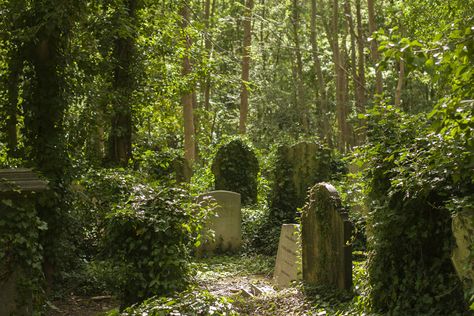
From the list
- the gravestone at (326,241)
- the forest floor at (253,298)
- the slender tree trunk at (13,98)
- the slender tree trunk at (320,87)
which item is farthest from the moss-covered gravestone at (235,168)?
the slender tree trunk at (320,87)

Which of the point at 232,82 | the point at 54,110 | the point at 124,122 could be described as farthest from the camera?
the point at 232,82

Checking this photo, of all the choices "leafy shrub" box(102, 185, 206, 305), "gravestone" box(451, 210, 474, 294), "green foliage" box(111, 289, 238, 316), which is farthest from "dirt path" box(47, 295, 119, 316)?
"gravestone" box(451, 210, 474, 294)

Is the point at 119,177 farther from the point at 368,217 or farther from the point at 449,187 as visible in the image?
the point at 449,187

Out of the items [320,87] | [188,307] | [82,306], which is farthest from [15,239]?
[320,87]

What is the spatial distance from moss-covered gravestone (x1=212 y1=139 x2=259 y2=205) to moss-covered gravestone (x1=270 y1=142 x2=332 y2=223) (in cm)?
225

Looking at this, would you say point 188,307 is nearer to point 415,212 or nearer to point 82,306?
point 415,212

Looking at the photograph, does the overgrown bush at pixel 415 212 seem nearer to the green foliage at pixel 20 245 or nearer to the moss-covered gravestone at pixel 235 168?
the green foliage at pixel 20 245

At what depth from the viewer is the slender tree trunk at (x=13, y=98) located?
1000 centimetres

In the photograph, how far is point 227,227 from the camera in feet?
49.0

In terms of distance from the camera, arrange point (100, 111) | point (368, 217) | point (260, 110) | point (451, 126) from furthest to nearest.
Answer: point (260, 110)
point (100, 111)
point (368, 217)
point (451, 126)

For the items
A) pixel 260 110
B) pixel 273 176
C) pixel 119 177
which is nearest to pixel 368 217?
pixel 119 177

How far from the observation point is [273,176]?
16.3 meters

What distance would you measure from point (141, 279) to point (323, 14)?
28.7m

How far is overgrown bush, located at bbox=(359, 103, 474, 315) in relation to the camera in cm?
617
